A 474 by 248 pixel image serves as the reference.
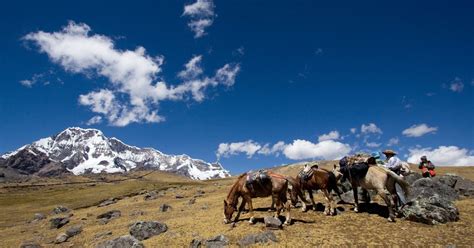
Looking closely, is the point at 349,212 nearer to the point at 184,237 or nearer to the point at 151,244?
the point at 184,237

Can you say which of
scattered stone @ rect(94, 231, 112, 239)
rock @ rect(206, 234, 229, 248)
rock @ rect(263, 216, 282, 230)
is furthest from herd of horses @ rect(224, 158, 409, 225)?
scattered stone @ rect(94, 231, 112, 239)

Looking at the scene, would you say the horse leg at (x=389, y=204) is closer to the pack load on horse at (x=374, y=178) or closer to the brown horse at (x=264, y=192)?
the pack load on horse at (x=374, y=178)

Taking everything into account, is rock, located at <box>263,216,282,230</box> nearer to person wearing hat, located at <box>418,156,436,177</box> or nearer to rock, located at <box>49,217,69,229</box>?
person wearing hat, located at <box>418,156,436,177</box>

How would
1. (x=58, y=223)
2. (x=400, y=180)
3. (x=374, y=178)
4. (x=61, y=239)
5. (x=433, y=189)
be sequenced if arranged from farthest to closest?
(x=58, y=223) → (x=61, y=239) → (x=433, y=189) → (x=374, y=178) → (x=400, y=180)

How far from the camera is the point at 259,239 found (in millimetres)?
18531

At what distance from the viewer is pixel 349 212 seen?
23.1 m

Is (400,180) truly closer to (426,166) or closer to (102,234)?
(426,166)

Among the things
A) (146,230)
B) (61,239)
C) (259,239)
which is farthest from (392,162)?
(61,239)

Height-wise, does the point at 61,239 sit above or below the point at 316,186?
below

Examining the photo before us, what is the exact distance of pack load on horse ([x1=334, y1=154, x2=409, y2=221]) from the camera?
821 inches

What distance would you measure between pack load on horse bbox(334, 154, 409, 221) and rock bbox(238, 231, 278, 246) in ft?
22.6

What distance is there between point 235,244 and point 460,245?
10.6 meters

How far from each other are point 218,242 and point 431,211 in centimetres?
1187

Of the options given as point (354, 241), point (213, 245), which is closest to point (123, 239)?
point (213, 245)
